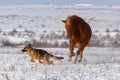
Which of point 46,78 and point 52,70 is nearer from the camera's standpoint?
point 46,78

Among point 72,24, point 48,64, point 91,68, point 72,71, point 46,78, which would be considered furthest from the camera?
point 72,24

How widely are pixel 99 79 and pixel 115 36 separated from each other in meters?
36.9

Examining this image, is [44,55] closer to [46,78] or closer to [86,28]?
[86,28]

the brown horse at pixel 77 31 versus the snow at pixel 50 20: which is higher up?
the brown horse at pixel 77 31

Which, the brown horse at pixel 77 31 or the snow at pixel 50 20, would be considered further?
the snow at pixel 50 20

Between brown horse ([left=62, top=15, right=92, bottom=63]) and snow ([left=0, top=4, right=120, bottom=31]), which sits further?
snow ([left=0, top=4, right=120, bottom=31])

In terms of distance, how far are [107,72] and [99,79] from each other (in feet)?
5.67

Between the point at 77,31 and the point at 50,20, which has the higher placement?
the point at 77,31

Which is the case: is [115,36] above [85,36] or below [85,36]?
below

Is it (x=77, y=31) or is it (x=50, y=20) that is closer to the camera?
(x=77, y=31)

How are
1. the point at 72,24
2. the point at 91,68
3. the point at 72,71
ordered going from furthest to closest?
the point at 72,24 < the point at 91,68 < the point at 72,71

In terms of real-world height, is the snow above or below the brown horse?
below

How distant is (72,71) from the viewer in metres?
14.4

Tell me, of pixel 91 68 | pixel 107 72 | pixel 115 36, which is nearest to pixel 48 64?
pixel 91 68
